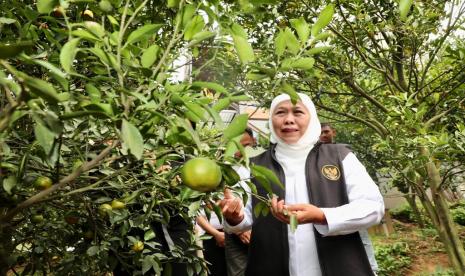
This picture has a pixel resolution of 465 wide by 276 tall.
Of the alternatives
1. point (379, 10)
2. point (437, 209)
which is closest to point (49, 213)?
point (379, 10)

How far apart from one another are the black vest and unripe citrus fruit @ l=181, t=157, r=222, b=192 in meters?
1.11

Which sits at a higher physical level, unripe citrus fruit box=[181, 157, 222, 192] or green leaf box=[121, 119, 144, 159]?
green leaf box=[121, 119, 144, 159]

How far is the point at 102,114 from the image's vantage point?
752mm

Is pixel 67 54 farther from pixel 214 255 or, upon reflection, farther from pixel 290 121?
pixel 214 255

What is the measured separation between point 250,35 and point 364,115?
67.6 inches

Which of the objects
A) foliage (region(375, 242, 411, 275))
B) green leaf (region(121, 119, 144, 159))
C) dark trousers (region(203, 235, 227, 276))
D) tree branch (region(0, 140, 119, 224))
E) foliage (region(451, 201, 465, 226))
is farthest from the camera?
foliage (region(451, 201, 465, 226))

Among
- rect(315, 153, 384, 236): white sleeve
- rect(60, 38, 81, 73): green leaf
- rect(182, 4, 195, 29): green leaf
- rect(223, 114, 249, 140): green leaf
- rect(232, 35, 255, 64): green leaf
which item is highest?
rect(182, 4, 195, 29): green leaf

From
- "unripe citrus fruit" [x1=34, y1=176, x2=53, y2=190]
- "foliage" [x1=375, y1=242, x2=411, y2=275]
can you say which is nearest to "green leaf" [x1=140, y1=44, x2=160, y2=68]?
"unripe citrus fruit" [x1=34, y1=176, x2=53, y2=190]

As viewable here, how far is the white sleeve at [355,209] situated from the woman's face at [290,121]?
11.8 inches

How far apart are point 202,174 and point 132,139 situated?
0.23 metres

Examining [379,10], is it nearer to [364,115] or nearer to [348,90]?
[348,90]

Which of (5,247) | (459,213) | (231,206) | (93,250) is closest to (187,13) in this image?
(231,206)

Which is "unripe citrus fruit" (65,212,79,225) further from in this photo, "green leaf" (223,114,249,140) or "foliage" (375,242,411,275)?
"foliage" (375,242,411,275)

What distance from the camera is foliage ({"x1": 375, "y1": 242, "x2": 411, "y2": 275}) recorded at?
6.24m
